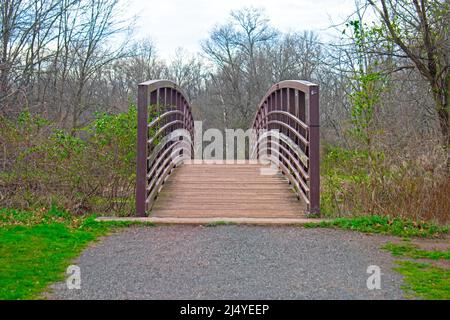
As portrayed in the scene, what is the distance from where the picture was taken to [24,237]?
17.7ft

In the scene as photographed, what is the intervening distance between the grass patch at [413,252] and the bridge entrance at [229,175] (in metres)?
1.75

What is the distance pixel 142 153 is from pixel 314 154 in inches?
93.2

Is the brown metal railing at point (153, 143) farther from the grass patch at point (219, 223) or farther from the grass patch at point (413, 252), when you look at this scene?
the grass patch at point (413, 252)

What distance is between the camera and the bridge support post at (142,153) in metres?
6.93

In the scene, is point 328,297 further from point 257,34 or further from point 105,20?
point 257,34

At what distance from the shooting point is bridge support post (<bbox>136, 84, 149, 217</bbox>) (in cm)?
693

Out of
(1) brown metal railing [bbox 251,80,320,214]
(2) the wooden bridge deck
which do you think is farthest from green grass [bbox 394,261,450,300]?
(2) the wooden bridge deck

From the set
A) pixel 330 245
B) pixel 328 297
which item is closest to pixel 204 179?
pixel 330 245

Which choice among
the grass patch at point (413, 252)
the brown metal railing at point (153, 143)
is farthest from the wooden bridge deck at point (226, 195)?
the grass patch at point (413, 252)

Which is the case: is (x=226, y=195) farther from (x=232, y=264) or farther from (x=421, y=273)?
(x=421, y=273)

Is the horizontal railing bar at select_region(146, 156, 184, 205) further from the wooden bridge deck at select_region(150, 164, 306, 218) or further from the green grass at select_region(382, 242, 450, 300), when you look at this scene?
the green grass at select_region(382, 242, 450, 300)

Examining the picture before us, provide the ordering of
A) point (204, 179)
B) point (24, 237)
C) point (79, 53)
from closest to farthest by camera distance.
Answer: point (24, 237)
point (204, 179)
point (79, 53)

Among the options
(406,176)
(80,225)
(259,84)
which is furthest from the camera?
(259,84)
